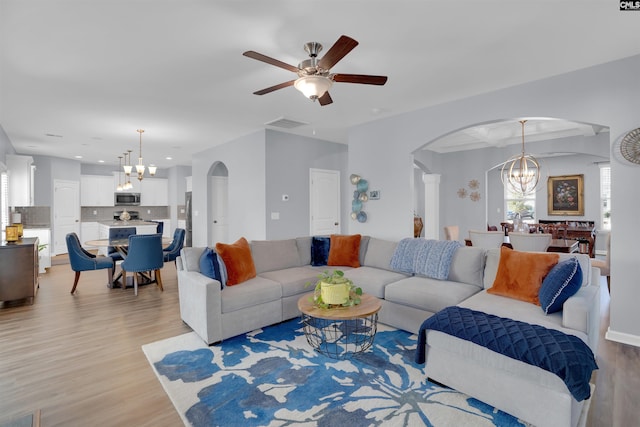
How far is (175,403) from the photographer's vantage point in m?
2.26

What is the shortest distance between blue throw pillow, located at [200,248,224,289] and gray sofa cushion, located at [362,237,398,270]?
203 cm

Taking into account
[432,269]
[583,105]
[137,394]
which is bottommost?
[137,394]

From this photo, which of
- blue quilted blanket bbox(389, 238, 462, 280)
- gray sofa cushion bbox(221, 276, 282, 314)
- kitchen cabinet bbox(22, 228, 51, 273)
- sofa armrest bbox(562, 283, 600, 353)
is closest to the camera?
sofa armrest bbox(562, 283, 600, 353)

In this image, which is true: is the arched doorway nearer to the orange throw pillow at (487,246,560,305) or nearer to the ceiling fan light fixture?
the ceiling fan light fixture

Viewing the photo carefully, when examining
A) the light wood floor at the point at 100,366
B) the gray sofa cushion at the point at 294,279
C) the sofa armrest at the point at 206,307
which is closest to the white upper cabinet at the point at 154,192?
the light wood floor at the point at 100,366

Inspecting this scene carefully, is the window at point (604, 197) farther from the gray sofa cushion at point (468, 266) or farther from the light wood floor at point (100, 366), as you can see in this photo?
the gray sofa cushion at point (468, 266)

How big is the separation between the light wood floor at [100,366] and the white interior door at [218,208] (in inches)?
129

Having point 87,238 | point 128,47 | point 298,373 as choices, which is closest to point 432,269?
point 298,373

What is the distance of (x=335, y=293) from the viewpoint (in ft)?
Result: 9.12

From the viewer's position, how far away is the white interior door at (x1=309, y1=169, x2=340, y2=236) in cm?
671

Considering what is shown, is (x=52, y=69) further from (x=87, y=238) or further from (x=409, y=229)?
(x=87, y=238)

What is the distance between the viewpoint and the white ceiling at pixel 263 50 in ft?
7.84

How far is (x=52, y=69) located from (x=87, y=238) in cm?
825

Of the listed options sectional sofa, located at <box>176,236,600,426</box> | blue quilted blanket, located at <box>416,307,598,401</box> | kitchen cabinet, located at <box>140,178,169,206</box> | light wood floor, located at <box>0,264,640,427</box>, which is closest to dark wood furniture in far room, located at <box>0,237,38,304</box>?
light wood floor, located at <box>0,264,640,427</box>
